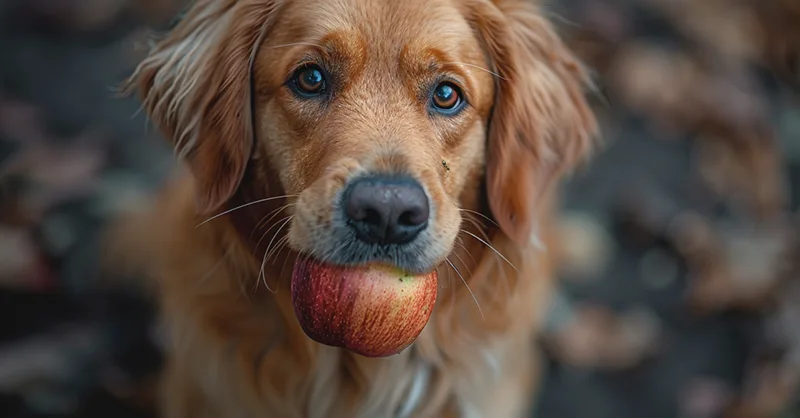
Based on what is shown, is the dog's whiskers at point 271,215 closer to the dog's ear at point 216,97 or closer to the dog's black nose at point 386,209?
the dog's ear at point 216,97

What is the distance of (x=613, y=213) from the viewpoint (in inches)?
163

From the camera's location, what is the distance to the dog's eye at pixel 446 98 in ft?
7.52

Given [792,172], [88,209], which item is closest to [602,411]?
[792,172]

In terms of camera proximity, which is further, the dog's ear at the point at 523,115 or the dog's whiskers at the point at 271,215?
the dog's ear at the point at 523,115

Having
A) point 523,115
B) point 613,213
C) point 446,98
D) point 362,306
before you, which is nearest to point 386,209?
point 362,306

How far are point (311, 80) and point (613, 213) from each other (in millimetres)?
2325

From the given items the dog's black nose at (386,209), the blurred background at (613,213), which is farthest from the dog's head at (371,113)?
the blurred background at (613,213)

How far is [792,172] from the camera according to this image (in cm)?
430

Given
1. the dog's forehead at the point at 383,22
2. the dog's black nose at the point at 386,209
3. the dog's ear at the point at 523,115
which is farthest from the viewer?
the dog's ear at the point at 523,115

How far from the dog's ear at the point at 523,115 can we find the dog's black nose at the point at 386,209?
1.60 feet

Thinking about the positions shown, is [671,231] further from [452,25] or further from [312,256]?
[312,256]

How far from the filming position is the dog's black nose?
A: 1.96m

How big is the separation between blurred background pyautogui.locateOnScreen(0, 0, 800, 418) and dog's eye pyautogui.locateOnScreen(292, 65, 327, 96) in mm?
857

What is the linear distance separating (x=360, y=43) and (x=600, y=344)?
212 cm
